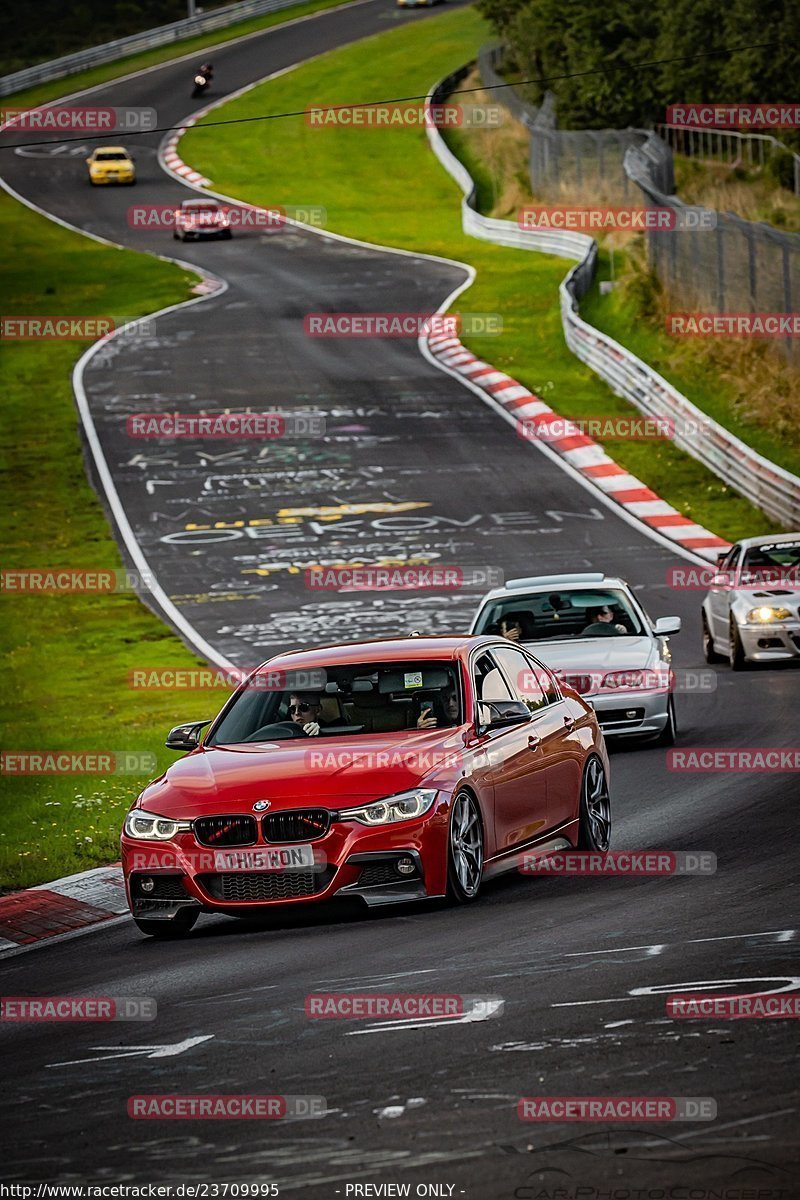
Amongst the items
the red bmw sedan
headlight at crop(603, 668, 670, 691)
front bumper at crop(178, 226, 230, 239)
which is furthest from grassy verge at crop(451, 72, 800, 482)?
the red bmw sedan

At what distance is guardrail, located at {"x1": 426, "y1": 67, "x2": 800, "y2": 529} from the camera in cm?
3050

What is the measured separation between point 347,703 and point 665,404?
25059 millimetres

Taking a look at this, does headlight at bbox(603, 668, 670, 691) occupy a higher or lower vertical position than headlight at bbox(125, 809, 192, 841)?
lower

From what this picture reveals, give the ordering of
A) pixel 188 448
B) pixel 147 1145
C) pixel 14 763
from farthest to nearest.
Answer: pixel 188 448 → pixel 14 763 → pixel 147 1145

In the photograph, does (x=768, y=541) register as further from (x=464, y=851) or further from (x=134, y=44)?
(x=134, y=44)

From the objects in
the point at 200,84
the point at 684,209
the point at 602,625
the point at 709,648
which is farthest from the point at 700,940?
the point at 200,84

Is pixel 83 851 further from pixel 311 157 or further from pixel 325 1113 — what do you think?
pixel 311 157

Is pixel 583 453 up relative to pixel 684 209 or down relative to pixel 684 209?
down

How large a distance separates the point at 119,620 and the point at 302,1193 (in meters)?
21.7

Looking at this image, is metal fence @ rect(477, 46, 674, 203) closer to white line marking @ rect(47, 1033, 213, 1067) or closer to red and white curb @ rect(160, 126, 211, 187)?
red and white curb @ rect(160, 126, 211, 187)

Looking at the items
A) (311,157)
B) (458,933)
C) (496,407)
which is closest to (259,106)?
(311,157)

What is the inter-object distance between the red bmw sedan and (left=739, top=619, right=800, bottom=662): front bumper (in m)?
9.34

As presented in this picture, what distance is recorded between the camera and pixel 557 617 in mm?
18812

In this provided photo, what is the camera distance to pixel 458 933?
1009cm
